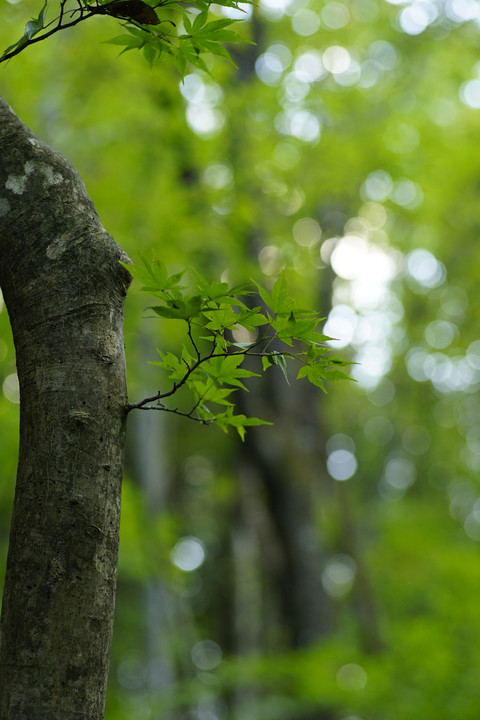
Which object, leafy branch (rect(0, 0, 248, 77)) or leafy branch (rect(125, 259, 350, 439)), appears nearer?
leafy branch (rect(125, 259, 350, 439))

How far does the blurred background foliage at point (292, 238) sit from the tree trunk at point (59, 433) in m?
2.28

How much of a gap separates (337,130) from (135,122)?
104 inches

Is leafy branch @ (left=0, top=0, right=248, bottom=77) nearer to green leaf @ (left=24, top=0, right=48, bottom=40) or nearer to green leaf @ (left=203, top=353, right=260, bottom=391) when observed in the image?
green leaf @ (left=24, top=0, right=48, bottom=40)

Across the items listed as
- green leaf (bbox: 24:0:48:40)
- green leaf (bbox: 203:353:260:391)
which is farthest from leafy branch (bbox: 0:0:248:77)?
green leaf (bbox: 203:353:260:391)

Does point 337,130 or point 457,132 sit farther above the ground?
point 457,132

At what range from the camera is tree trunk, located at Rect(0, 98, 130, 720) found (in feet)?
3.33

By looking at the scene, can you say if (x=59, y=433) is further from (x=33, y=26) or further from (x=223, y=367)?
(x=33, y=26)

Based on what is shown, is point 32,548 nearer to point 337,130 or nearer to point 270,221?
point 270,221

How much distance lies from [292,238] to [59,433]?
18.9 feet

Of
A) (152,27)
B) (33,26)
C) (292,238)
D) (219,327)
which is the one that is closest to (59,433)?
(219,327)

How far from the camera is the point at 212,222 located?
560 cm

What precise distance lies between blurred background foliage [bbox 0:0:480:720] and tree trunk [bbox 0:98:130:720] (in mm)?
2277

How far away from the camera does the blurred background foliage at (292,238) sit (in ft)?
17.9

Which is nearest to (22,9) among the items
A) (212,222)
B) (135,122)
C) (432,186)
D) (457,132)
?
(135,122)
